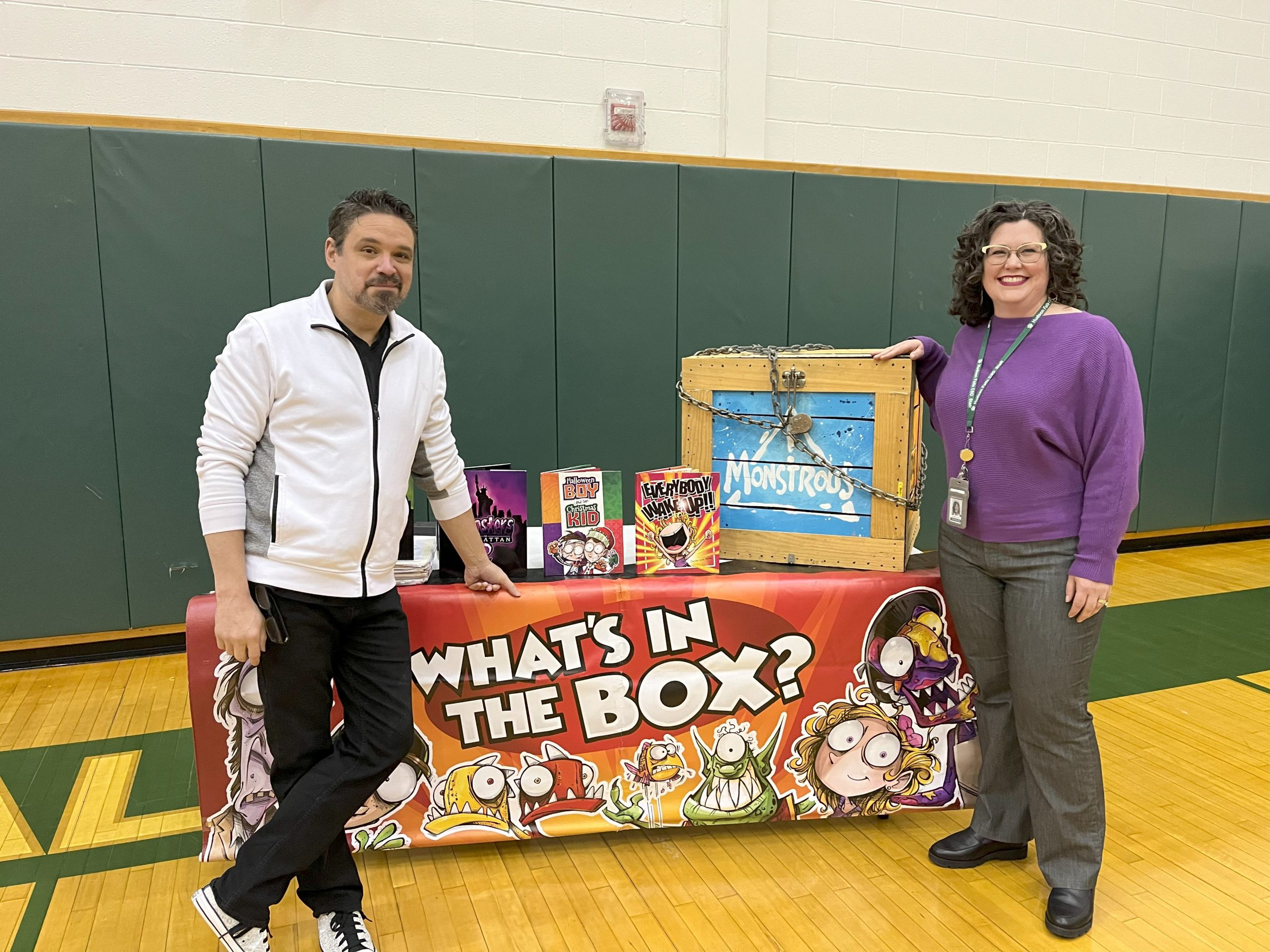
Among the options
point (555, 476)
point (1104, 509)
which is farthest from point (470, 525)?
point (1104, 509)

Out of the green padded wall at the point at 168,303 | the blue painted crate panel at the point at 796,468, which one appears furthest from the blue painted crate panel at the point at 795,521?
the green padded wall at the point at 168,303

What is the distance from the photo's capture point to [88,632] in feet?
11.6

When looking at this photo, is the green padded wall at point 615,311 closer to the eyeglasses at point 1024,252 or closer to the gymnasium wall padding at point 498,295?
the gymnasium wall padding at point 498,295

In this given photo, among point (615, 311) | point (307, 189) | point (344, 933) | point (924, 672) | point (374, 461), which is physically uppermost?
→ point (307, 189)

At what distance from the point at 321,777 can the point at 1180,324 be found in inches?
221

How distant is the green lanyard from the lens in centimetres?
184

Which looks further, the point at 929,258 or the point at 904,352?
the point at 929,258

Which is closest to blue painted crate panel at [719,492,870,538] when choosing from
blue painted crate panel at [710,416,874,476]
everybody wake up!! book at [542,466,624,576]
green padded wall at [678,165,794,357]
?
blue painted crate panel at [710,416,874,476]

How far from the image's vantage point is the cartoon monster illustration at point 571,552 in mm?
2162

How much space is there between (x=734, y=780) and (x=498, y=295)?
2.57 m

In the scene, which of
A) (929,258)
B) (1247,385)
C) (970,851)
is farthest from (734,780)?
(1247,385)

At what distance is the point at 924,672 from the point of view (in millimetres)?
2174

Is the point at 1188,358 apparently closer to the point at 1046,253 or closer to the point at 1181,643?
the point at 1181,643

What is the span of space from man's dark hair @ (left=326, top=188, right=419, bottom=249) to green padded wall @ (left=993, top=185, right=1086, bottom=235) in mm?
4134
